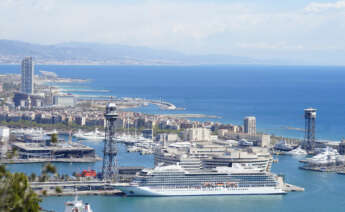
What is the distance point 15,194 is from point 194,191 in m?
13.5

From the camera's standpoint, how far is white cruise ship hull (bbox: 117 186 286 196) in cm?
2436

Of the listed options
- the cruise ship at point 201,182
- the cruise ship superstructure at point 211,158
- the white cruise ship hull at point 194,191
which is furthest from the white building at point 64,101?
the white cruise ship hull at point 194,191

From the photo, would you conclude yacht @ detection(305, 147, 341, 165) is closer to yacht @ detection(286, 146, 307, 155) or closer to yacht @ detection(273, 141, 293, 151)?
yacht @ detection(286, 146, 307, 155)

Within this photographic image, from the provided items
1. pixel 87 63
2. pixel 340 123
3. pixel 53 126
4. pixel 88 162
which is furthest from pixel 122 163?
pixel 87 63

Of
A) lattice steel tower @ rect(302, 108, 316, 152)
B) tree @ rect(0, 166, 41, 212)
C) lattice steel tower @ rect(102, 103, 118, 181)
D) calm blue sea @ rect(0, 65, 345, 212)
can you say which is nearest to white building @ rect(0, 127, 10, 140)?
calm blue sea @ rect(0, 65, 345, 212)

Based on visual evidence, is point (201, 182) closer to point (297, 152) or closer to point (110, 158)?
point (110, 158)

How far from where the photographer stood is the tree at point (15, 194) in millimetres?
11289

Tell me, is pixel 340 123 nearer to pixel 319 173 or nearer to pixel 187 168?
pixel 319 173

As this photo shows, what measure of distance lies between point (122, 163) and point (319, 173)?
748 centimetres

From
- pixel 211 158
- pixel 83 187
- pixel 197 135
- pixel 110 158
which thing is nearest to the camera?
pixel 83 187

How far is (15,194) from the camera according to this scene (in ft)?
38.1

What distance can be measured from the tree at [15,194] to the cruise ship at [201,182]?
12347 mm

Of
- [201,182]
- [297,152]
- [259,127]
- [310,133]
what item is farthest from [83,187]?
[259,127]

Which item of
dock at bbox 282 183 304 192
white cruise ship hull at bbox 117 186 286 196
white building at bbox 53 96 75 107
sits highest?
white building at bbox 53 96 75 107
